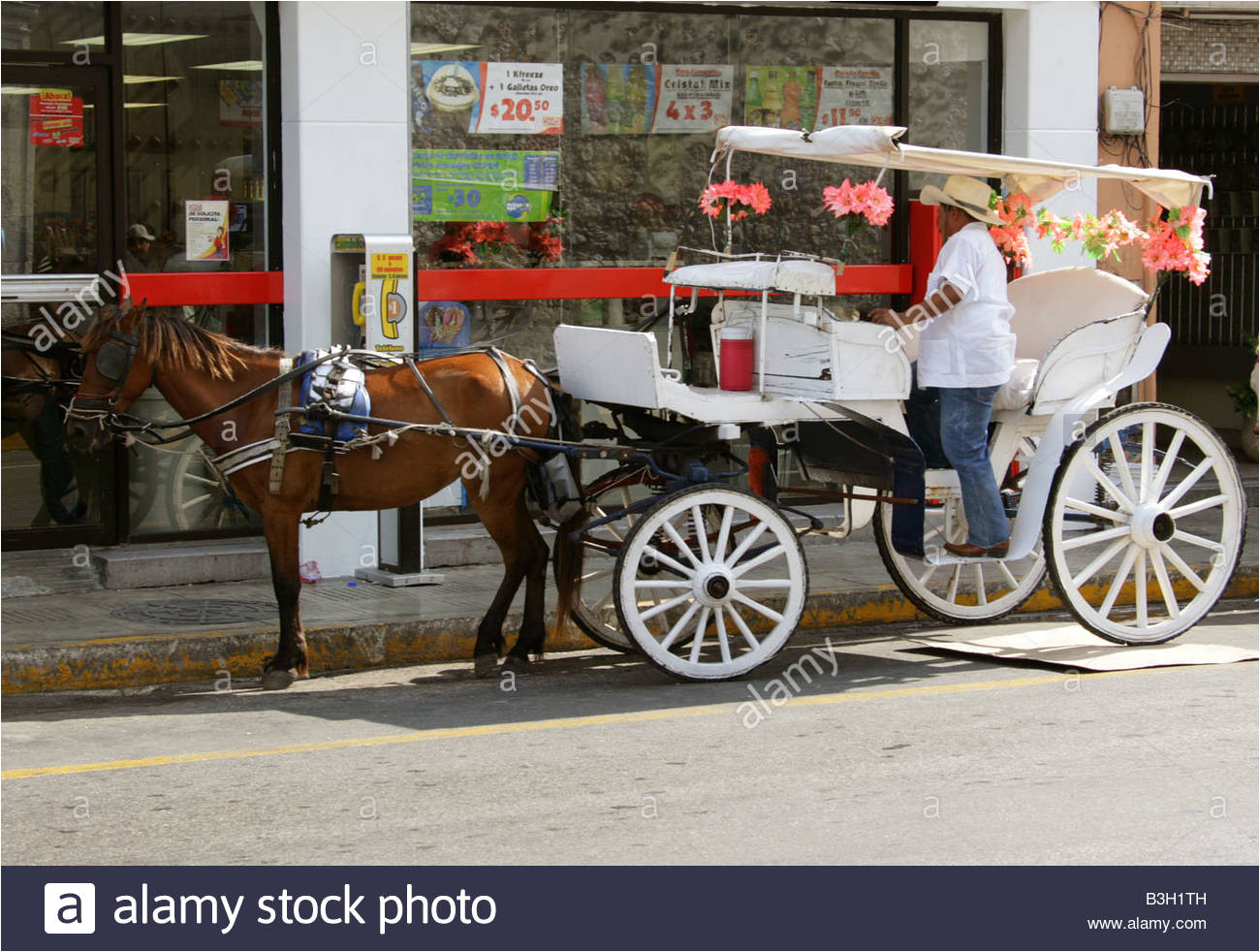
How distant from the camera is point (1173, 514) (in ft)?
28.4

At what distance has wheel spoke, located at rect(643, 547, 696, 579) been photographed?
7.64 metres

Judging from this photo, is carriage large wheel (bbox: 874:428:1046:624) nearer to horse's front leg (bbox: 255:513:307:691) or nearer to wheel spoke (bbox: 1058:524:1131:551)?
wheel spoke (bbox: 1058:524:1131:551)

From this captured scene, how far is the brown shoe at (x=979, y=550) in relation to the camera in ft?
27.5

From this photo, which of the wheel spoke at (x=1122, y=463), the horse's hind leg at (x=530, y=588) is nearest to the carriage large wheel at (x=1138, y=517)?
the wheel spoke at (x=1122, y=463)

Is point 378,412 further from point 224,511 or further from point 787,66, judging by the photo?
point 787,66

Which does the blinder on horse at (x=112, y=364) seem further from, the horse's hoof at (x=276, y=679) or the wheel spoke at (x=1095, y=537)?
the wheel spoke at (x=1095, y=537)

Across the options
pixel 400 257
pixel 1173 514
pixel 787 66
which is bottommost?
pixel 1173 514

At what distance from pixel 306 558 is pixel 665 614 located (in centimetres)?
272

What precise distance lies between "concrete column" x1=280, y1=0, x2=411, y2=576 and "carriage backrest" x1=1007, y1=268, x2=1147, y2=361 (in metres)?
3.55

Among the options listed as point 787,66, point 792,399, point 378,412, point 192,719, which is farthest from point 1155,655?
point 787,66

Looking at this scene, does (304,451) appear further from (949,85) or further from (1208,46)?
(1208,46)

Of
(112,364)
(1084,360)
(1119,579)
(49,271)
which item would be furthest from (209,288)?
(1119,579)

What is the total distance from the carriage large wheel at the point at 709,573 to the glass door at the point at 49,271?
392 centimetres

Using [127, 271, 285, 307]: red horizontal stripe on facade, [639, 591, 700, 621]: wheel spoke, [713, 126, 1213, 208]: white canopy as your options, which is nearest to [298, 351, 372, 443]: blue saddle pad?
[639, 591, 700, 621]: wheel spoke
